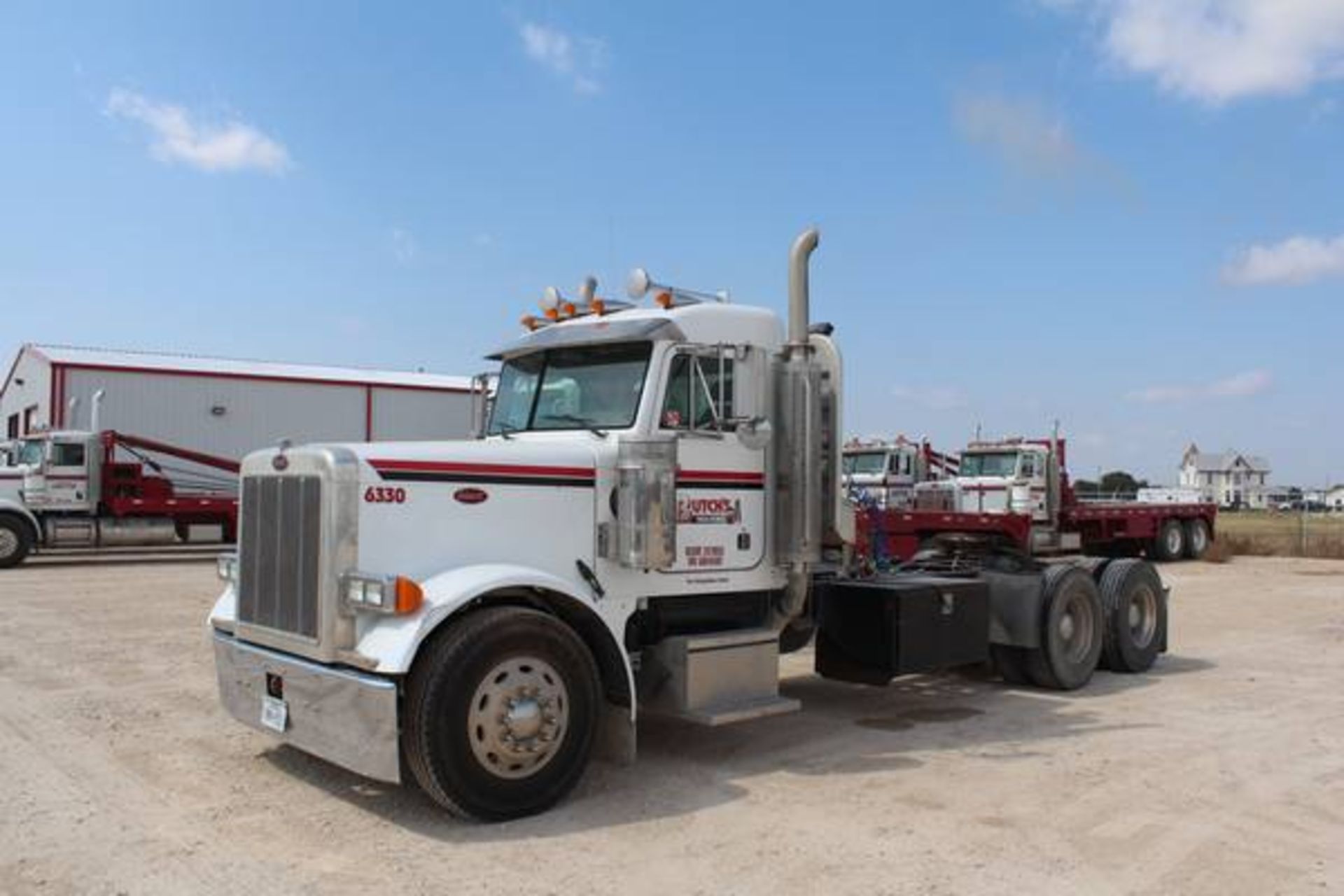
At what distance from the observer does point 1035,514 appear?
79.1ft

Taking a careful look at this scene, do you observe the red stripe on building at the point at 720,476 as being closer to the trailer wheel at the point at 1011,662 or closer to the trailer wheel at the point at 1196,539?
the trailer wheel at the point at 1011,662

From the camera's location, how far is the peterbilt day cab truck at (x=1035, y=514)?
2177cm

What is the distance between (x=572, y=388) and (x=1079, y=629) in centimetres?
551

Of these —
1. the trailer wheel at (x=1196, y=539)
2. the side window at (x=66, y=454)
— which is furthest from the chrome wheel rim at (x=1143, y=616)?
the side window at (x=66, y=454)

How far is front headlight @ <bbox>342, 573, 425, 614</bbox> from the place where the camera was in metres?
5.55

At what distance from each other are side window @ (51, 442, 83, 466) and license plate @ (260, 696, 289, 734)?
2104 cm

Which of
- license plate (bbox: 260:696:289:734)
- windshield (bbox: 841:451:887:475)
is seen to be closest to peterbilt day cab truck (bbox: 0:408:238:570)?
windshield (bbox: 841:451:887:475)

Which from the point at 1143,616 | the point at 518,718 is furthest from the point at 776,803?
the point at 1143,616

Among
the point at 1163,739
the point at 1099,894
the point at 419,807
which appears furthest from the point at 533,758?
the point at 1163,739

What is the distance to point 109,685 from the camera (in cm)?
932

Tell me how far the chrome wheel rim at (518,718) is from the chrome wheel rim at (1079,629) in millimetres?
5637

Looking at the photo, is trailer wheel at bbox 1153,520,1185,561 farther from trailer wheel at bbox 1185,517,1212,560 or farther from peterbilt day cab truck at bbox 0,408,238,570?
peterbilt day cab truck at bbox 0,408,238,570

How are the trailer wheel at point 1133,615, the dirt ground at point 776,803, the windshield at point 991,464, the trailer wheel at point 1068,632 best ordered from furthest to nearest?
the windshield at point 991,464
the trailer wheel at point 1133,615
the trailer wheel at point 1068,632
the dirt ground at point 776,803

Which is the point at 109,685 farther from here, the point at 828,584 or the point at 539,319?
the point at 828,584
